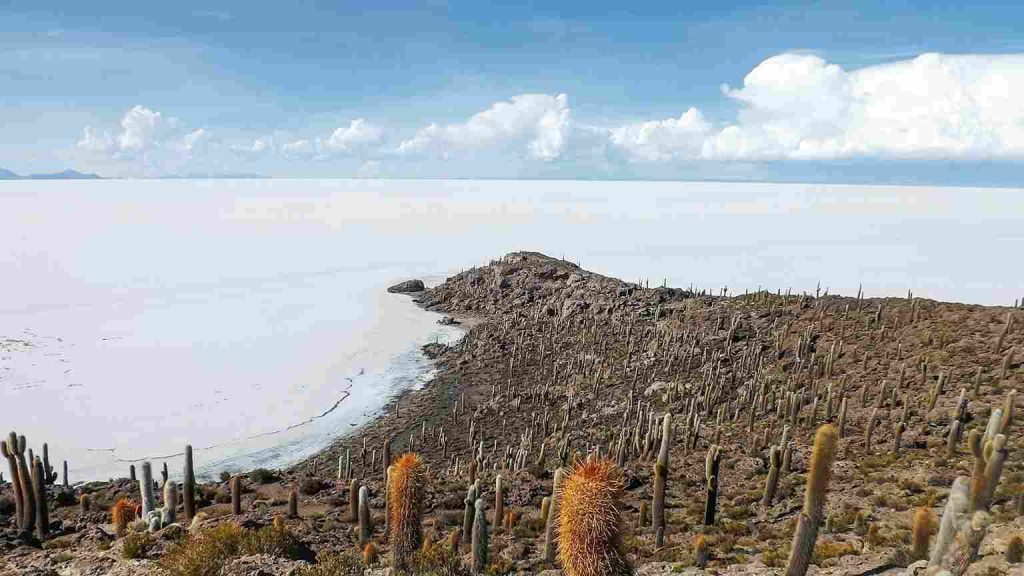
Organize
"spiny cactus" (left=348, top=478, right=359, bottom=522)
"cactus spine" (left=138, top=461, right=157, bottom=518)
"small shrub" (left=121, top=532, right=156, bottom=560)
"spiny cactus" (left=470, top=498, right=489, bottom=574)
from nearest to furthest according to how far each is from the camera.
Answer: "spiny cactus" (left=470, top=498, right=489, bottom=574)
"small shrub" (left=121, top=532, right=156, bottom=560)
"spiny cactus" (left=348, top=478, right=359, bottom=522)
"cactus spine" (left=138, top=461, right=157, bottom=518)

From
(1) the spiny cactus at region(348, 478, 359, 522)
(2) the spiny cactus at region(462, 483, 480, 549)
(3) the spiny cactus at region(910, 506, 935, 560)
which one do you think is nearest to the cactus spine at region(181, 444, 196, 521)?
(1) the spiny cactus at region(348, 478, 359, 522)

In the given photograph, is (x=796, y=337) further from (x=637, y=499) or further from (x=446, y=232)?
(x=446, y=232)

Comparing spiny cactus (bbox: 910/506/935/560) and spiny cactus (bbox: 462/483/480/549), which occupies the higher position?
spiny cactus (bbox: 910/506/935/560)

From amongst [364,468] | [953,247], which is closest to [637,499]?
[364,468]

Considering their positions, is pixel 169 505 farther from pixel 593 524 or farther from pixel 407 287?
pixel 407 287

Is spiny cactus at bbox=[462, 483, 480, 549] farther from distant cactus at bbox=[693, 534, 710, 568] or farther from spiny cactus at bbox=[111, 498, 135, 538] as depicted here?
spiny cactus at bbox=[111, 498, 135, 538]
